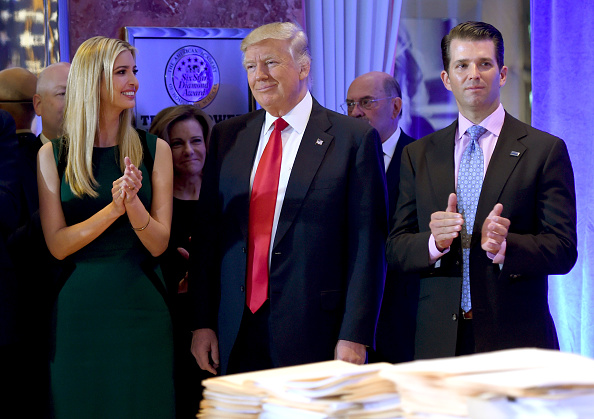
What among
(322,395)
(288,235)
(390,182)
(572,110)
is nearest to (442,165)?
(288,235)

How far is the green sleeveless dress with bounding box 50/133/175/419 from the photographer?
2.61m

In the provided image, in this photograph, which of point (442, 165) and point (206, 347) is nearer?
point (442, 165)

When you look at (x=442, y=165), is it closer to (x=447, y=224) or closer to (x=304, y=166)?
(x=447, y=224)

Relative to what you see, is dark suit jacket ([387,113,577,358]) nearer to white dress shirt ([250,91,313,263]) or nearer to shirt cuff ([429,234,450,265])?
shirt cuff ([429,234,450,265])

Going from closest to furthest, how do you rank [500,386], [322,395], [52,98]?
[500,386]
[322,395]
[52,98]

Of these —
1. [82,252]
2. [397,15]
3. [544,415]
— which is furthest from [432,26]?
[544,415]

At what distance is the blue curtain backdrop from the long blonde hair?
109 inches

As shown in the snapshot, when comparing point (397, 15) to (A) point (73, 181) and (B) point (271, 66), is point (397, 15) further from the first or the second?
(A) point (73, 181)

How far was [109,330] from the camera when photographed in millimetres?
2631

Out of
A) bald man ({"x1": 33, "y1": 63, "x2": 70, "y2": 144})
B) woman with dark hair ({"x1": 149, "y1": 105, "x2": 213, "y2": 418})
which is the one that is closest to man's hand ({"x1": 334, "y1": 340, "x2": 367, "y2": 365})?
woman with dark hair ({"x1": 149, "y1": 105, "x2": 213, "y2": 418})

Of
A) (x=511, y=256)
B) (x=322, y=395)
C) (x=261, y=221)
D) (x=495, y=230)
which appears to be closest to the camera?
(x=322, y=395)

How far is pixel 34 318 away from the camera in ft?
9.66

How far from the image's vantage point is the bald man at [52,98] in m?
3.46

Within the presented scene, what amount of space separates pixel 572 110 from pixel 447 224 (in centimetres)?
253
